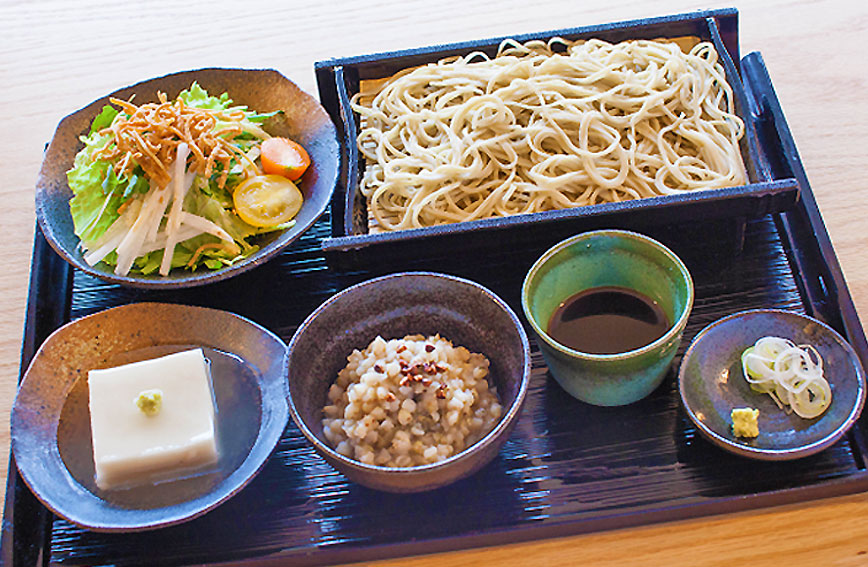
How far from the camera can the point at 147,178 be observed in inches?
89.2

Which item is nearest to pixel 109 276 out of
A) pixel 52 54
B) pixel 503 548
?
pixel 503 548

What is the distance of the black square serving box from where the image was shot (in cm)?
200

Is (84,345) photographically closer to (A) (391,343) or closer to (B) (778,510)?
(A) (391,343)

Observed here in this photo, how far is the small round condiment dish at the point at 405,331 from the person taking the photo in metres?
1.73

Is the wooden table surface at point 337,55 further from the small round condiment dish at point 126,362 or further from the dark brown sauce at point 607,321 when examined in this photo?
the dark brown sauce at point 607,321

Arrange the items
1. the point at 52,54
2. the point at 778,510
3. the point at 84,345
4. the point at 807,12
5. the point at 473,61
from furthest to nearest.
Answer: the point at 52,54
the point at 807,12
the point at 473,61
the point at 84,345
the point at 778,510

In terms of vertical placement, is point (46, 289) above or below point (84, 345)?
above

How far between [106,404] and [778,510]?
147 centimetres

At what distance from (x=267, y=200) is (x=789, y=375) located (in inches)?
54.2

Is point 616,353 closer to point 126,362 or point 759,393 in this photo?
point 759,393

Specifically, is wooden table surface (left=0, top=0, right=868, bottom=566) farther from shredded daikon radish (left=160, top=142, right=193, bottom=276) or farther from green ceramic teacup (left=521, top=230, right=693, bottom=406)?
shredded daikon radish (left=160, top=142, right=193, bottom=276)

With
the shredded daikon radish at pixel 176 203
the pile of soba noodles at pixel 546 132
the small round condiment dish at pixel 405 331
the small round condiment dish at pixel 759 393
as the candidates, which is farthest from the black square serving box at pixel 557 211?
the shredded daikon radish at pixel 176 203

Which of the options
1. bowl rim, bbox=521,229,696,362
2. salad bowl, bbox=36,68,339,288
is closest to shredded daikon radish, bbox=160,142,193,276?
salad bowl, bbox=36,68,339,288

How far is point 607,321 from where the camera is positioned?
1936mm
